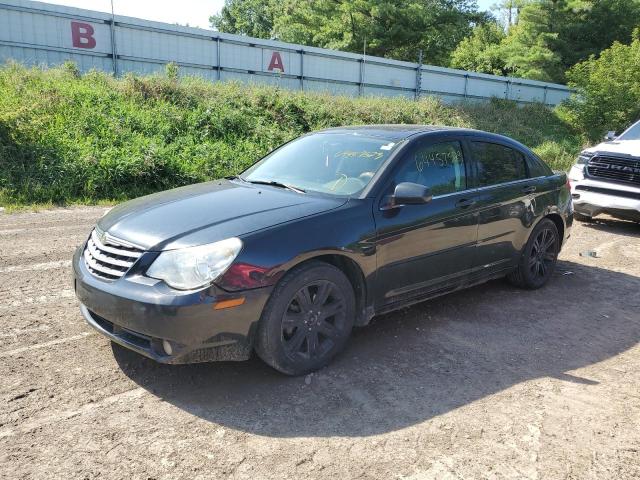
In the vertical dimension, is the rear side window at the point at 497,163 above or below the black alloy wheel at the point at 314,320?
above

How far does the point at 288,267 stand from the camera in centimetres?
343

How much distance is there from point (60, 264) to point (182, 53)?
1377cm

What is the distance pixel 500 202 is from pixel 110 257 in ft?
11.0

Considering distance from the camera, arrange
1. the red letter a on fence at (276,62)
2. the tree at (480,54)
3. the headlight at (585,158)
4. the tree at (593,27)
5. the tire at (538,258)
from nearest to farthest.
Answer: the tire at (538,258) → the headlight at (585,158) → the red letter a on fence at (276,62) → the tree at (593,27) → the tree at (480,54)

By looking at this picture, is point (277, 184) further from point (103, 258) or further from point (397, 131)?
point (103, 258)

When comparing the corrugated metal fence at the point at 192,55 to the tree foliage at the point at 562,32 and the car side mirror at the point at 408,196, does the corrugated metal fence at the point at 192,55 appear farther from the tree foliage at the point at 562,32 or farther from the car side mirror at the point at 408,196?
the car side mirror at the point at 408,196

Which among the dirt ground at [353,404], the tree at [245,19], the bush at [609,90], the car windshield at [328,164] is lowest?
the dirt ground at [353,404]

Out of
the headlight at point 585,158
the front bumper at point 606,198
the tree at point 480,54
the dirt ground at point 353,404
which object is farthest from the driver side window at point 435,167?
the tree at point 480,54

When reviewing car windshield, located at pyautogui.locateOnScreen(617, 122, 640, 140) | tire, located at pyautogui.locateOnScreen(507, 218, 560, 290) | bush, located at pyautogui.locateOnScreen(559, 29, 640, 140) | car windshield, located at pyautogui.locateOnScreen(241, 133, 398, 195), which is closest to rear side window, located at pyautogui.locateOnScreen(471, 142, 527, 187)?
tire, located at pyautogui.locateOnScreen(507, 218, 560, 290)

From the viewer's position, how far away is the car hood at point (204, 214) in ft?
11.2

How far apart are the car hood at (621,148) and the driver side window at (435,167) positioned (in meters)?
4.98

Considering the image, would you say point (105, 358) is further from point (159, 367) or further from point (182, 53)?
point (182, 53)

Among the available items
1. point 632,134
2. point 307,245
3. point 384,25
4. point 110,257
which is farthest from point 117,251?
point 384,25

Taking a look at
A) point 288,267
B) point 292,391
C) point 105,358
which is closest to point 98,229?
→ point 105,358
